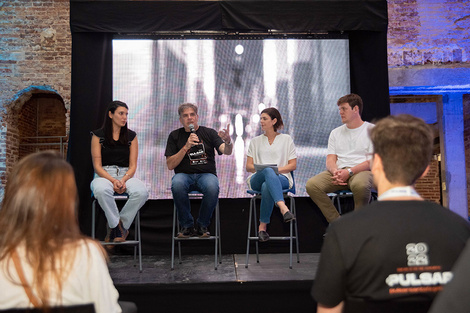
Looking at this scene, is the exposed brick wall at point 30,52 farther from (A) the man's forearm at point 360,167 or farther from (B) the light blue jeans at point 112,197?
(A) the man's forearm at point 360,167

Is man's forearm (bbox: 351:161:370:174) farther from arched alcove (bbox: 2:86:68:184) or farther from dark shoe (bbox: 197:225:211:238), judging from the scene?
arched alcove (bbox: 2:86:68:184)

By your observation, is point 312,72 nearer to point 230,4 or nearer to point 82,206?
point 230,4

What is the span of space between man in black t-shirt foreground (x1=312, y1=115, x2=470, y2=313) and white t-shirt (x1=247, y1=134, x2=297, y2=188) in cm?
300

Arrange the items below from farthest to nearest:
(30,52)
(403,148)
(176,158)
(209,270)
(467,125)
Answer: (467,125) < (30,52) < (176,158) < (209,270) < (403,148)

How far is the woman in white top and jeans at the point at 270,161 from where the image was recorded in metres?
3.94

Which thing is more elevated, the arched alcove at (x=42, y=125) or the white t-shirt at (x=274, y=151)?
the arched alcove at (x=42, y=125)

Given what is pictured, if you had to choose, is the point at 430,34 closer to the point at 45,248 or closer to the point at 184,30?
the point at 184,30

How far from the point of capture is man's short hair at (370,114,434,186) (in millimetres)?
1308

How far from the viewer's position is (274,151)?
4344 millimetres

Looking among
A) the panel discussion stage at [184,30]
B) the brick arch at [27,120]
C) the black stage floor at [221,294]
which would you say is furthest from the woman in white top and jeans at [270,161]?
the brick arch at [27,120]

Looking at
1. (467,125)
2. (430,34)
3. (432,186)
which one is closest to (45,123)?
(430,34)

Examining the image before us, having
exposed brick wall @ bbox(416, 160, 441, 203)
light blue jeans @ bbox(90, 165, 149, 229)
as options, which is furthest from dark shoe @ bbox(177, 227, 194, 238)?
exposed brick wall @ bbox(416, 160, 441, 203)

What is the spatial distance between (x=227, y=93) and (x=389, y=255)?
375cm

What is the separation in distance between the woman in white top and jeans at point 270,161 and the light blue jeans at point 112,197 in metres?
0.99
